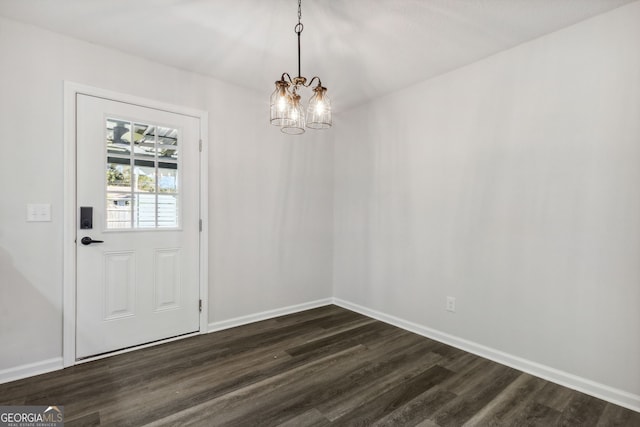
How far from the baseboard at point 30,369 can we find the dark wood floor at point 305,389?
87 mm

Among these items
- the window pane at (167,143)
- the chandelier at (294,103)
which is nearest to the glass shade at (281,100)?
the chandelier at (294,103)

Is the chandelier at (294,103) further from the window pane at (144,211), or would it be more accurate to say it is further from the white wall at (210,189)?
the window pane at (144,211)

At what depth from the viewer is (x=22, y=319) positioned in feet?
7.18

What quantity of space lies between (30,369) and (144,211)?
1.30 m

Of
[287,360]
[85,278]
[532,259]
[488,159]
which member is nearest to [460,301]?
[532,259]

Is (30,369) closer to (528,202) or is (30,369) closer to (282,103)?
(282,103)

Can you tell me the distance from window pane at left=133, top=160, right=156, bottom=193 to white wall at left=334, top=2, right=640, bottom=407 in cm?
221

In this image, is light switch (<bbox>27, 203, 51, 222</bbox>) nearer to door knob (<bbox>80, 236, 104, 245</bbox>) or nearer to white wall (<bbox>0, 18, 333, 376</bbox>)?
white wall (<bbox>0, 18, 333, 376</bbox>)

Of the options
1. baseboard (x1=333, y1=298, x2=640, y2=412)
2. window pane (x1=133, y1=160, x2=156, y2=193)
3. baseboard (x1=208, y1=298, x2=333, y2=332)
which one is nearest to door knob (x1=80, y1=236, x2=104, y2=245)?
window pane (x1=133, y1=160, x2=156, y2=193)

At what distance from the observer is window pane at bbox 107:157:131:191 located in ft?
8.21

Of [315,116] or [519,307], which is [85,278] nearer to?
[315,116]

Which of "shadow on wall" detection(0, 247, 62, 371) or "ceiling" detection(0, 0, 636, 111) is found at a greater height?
"ceiling" detection(0, 0, 636, 111)

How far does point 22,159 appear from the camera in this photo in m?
2.18

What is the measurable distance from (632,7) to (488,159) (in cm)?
117
